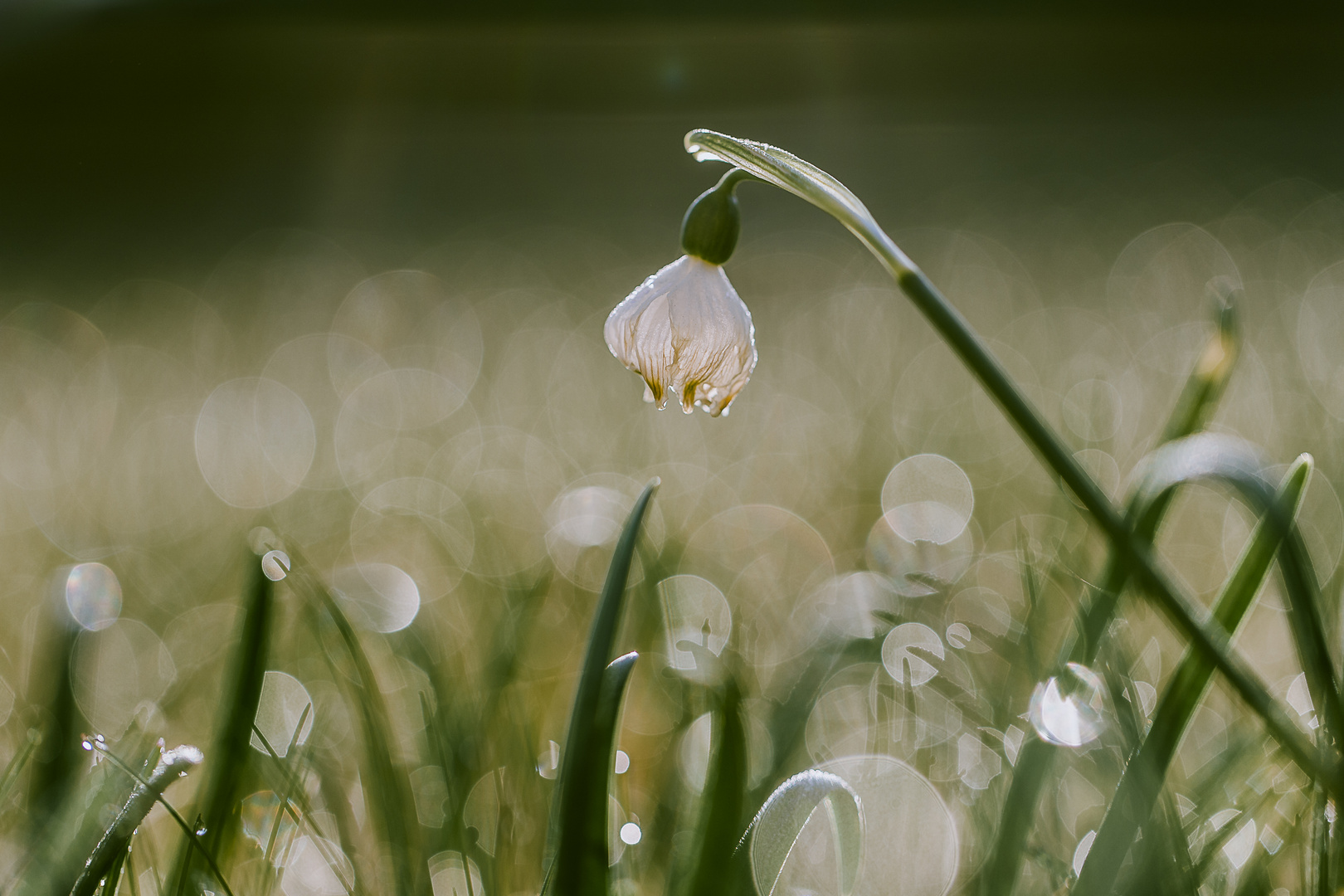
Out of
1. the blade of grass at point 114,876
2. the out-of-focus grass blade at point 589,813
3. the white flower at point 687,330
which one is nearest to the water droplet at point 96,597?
the blade of grass at point 114,876

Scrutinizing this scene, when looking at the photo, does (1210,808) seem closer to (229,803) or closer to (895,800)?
(895,800)

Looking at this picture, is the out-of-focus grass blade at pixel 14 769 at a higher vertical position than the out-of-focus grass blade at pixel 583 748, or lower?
lower

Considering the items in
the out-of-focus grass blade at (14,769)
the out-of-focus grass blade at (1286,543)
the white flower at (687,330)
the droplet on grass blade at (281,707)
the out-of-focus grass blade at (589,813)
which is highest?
the white flower at (687,330)

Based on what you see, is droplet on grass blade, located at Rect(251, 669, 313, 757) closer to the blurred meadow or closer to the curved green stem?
the blurred meadow

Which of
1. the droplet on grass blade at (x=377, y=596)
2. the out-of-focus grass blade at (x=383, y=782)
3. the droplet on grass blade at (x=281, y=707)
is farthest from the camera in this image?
the droplet on grass blade at (x=377, y=596)

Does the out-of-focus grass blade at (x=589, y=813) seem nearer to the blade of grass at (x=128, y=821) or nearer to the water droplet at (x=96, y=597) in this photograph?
the blade of grass at (x=128, y=821)

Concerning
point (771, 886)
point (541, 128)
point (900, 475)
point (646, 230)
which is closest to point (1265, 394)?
point (900, 475)
